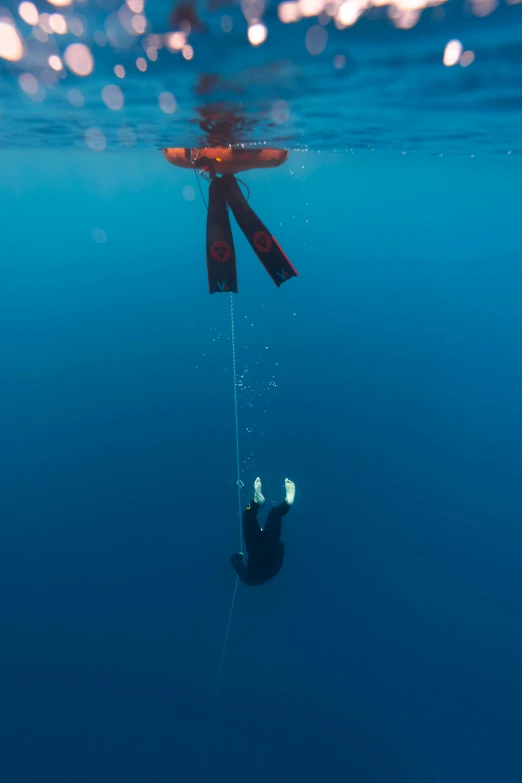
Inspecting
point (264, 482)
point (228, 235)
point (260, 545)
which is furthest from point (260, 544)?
point (264, 482)

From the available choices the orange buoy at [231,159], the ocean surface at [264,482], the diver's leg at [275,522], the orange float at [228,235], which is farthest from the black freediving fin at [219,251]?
the diver's leg at [275,522]

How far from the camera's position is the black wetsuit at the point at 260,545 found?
5.58m

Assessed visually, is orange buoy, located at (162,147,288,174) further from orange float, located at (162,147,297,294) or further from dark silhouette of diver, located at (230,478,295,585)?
dark silhouette of diver, located at (230,478,295,585)

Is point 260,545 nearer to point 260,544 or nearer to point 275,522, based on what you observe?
point 260,544

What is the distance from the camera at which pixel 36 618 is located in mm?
9469

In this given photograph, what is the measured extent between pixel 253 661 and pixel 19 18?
11.5 meters

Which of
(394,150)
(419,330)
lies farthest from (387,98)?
(419,330)

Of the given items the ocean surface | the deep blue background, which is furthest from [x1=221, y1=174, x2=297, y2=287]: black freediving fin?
the deep blue background

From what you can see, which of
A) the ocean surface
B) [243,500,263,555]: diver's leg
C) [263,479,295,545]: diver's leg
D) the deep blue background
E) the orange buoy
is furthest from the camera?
the deep blue background

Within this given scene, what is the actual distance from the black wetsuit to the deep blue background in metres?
5.03

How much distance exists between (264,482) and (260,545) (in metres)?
6.01

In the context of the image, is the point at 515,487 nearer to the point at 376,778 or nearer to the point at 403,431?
the point at 403,431

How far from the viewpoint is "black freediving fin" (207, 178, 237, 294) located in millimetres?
4488

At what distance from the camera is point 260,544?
5.62m
